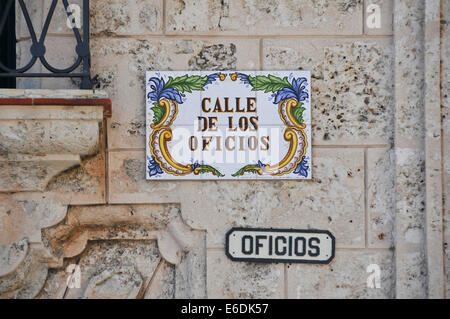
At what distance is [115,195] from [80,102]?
0.53 m

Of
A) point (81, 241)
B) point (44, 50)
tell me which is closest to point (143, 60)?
point (44, 50)

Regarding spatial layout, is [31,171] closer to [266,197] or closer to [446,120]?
[266,197]

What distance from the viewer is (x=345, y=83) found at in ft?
8.52

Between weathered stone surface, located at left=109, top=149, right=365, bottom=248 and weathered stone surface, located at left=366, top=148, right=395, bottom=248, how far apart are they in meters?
0.04

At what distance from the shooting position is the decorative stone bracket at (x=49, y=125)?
2291 mm

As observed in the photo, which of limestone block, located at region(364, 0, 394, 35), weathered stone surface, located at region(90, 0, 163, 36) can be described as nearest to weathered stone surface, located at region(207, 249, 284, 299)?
weathered stone surface, located at region(90, 0, 163, 36)

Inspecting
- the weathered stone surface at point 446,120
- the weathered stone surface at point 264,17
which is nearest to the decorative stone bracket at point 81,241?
the weathered stone surface at point 264,17

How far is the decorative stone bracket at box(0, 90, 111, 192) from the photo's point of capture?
229cm

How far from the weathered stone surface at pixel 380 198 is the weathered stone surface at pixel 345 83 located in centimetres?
9

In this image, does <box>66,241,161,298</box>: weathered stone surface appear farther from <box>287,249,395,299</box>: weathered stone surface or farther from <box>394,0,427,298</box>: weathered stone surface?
<box>394,0,427,298</box>: weathered stone surface

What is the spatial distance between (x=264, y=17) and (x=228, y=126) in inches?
24.4

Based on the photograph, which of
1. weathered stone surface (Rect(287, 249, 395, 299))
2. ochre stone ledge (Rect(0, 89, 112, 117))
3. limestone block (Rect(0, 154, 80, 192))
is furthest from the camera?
weathered stone surface (Rect(287, 249, 395, 299))

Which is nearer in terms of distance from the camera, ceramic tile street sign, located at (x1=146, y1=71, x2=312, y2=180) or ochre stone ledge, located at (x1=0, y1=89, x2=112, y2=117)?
ochre stone ledge, located at (x1=0, y1=89, x2=112, y2=117)

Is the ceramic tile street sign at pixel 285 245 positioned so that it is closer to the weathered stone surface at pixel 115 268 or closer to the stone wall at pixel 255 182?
the stone wall at pixel 255 182
